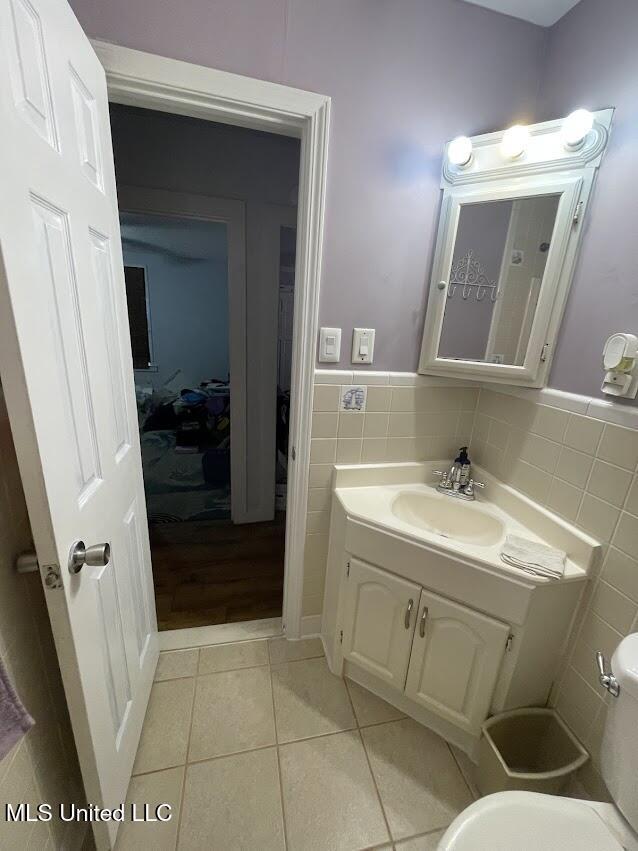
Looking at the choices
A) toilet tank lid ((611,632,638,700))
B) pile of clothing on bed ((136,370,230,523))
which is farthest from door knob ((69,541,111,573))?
pile of clothing on bed ((136,370,230,523))

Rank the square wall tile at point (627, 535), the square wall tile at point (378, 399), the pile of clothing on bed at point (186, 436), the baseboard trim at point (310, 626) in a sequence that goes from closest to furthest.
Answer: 1. the square wall tile at point (627, 535)
2. the square wall tile at point (378, 399)
3. the baseboard trim at point (310, 626)
4. the pile of clothing on bed at point (186, 436)

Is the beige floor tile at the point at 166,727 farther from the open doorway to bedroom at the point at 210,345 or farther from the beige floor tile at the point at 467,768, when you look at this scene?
the beige floor tile at the point at 467,768

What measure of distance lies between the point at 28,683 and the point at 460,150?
6.00 feet

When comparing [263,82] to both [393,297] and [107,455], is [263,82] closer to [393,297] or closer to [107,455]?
[393,297]

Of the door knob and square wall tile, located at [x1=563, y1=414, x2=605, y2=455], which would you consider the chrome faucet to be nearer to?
square wall tile, located at [x1=563, y1=414, x2=605, y2=455]

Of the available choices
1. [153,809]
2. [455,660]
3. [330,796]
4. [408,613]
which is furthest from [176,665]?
[455,660]

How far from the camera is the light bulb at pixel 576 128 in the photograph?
3.10ft

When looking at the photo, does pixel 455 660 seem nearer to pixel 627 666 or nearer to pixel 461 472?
pixel 627 666

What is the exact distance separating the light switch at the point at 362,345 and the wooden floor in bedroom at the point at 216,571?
1.32 meters

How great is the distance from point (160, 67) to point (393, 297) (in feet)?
3.00

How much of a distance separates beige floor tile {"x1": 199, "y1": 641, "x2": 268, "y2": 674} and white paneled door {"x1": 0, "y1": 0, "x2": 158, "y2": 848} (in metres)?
0.38

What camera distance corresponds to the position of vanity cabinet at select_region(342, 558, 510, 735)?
1049mm

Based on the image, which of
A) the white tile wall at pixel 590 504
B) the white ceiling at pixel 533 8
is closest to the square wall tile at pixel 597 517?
the white tile wall at pixel 590 504

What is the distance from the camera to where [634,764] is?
682 mm
